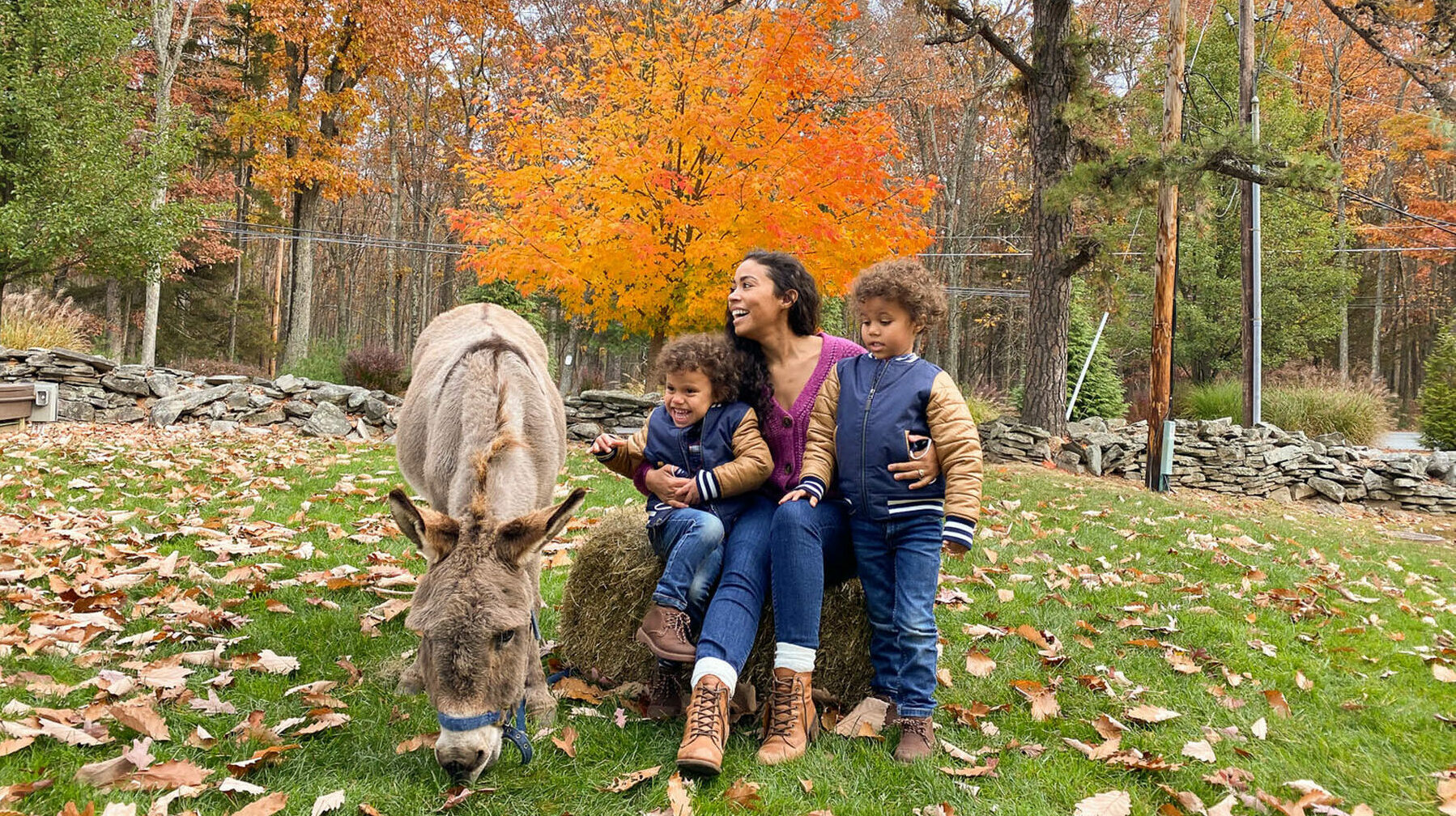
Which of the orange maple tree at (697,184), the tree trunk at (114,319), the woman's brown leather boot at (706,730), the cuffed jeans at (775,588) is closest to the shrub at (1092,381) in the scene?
the orange maple tree at (697,184)

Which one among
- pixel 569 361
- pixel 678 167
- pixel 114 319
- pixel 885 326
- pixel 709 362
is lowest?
pixel 709 362

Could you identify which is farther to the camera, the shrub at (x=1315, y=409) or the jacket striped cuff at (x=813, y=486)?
the shrub at (x=1315, y=409)

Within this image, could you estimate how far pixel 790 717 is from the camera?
297cm

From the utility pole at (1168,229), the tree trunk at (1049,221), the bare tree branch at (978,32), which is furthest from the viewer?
the tree trunk at (1049,221)

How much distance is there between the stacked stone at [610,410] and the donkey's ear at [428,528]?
31.2 feet

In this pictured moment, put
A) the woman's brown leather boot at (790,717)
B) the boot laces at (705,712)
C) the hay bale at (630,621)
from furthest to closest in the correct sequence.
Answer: the hay bale at (630,621), the woman's brown leather boot at (790,717), the boot laces at (705,712)

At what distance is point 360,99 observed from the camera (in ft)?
67.9

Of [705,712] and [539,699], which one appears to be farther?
[539,699]

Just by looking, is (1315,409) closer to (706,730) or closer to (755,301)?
(755,301)

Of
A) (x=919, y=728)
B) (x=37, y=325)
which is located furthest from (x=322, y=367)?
(x=919, y=728)

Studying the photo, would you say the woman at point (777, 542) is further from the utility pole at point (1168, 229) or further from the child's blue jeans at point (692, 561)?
the utility pole at point (1168, 229)

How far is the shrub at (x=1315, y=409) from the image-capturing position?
1498cm

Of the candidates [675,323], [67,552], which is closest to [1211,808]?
[67,552]

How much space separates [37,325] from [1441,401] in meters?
25.4
